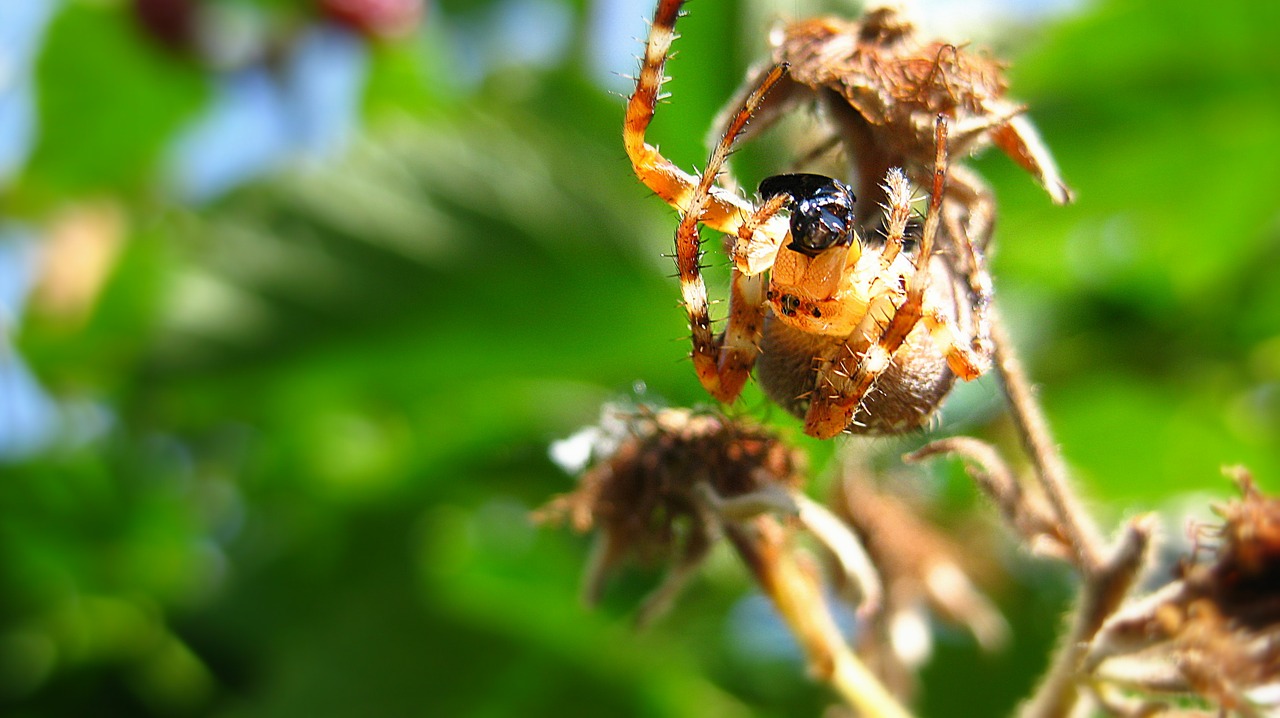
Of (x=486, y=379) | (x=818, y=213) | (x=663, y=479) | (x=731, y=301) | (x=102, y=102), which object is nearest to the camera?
(x=818, y=213)

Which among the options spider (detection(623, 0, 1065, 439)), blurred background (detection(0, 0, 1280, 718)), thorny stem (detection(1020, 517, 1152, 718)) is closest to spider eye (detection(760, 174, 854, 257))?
spider (detection(623, 0, 1065, 439))

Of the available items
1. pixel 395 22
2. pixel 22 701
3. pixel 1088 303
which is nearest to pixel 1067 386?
pixel 1088 303

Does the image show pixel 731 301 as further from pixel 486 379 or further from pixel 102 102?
pixel 102 102

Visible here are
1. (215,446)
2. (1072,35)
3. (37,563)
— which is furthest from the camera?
(215,446)

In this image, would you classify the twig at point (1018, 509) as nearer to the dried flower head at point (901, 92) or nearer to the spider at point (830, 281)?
the spider at point (830, 281)

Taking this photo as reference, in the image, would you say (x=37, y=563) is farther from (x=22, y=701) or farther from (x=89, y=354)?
(x=89, y=354)

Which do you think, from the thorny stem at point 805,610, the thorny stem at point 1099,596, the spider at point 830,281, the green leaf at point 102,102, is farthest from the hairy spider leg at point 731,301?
the green leaf at point 102,102

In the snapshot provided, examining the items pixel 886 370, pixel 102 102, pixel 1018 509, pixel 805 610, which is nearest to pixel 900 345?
pixel 886 370
